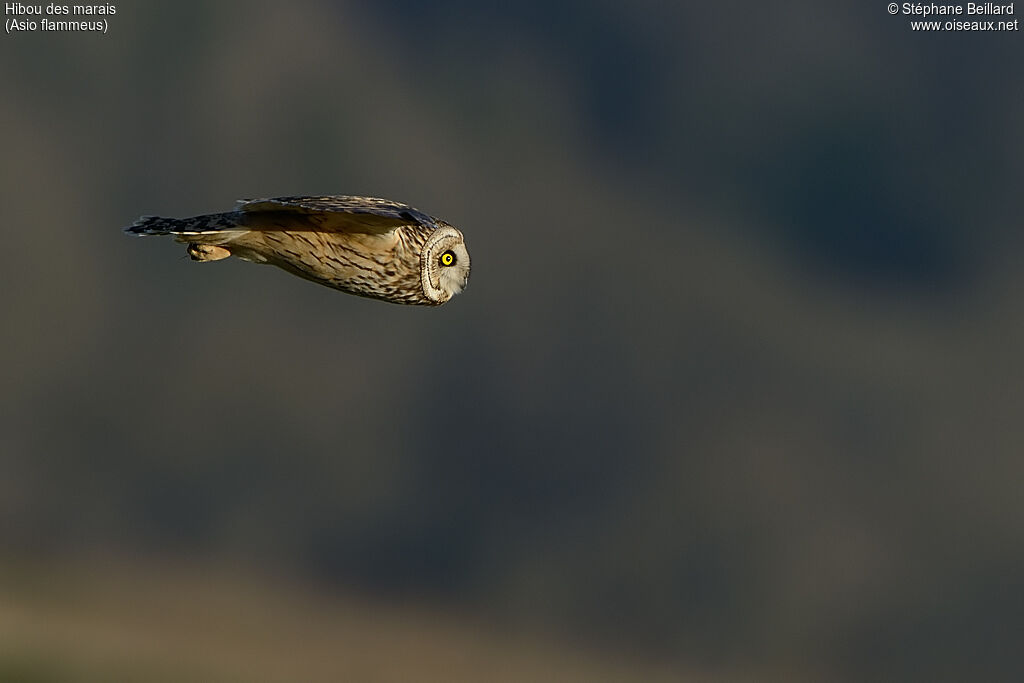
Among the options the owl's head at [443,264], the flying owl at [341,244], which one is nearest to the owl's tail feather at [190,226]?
the flying owl at [341,244]

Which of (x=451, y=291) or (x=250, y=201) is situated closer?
(x=250, y=201)

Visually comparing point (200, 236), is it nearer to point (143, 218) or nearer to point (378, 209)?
point (143, 218)

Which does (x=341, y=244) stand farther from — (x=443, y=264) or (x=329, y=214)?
(x=443, y=264)

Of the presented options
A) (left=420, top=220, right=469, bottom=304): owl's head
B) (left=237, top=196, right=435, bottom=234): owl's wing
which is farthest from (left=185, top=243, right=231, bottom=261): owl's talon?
(left=420, top=220, right=469, bottom=304): owl's head

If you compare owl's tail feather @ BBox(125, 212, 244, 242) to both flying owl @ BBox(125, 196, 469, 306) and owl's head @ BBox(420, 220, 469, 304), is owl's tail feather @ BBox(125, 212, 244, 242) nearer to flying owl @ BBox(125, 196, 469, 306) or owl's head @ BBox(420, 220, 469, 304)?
flying owl @ BBox(125, 196, 469, 306)

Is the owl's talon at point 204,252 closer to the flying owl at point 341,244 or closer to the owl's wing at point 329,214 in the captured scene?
the flying owl at point 341,244

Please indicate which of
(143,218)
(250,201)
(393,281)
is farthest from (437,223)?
(143,218)
